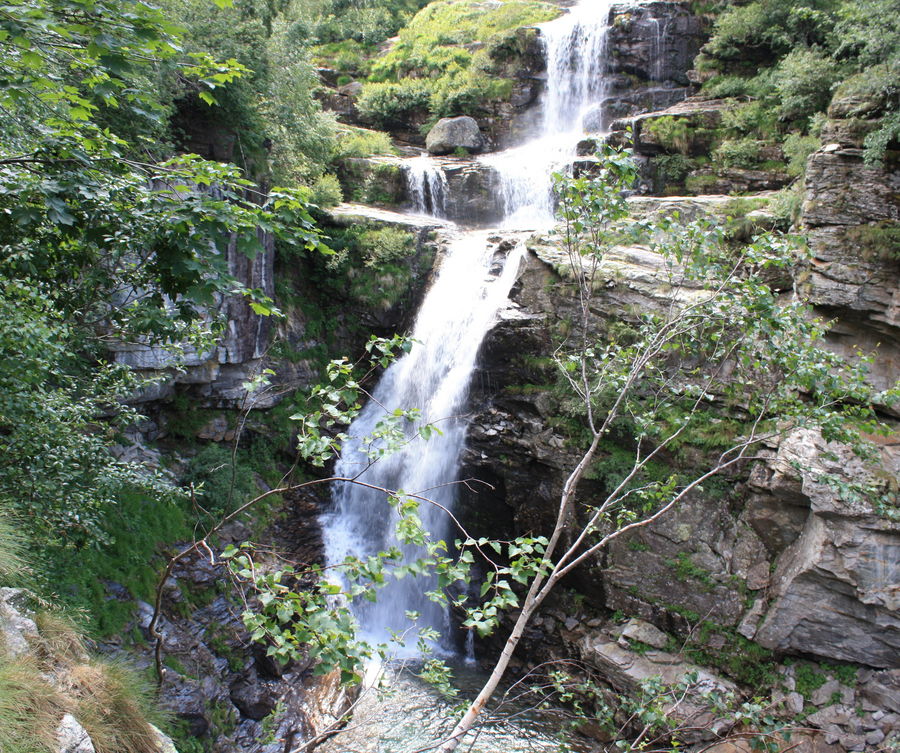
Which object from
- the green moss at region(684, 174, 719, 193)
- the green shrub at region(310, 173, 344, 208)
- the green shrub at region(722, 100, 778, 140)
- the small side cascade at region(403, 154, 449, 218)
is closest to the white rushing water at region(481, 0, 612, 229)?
→ the small side cascade at region(403, 154, 449, 218)

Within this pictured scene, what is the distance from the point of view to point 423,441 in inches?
496

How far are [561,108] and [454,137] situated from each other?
3.69 metres

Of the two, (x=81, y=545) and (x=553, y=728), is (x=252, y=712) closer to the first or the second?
(x=81, y=545)

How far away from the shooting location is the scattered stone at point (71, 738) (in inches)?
133

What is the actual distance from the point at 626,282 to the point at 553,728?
24.0 ft

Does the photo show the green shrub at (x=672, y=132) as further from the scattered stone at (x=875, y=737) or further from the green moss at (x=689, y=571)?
the scattered stone at (x=875, y=737)

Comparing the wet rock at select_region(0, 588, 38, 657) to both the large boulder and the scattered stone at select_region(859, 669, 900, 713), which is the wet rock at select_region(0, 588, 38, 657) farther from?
the large boulder

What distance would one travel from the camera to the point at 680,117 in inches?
569

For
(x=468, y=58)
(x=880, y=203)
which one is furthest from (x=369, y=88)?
(x=880, y=203)

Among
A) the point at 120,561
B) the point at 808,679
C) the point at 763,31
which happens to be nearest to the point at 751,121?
the point at 763,31

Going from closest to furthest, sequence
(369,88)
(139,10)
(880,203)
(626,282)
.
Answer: (139,10) → (880,203) → (626,282) → (369,88)

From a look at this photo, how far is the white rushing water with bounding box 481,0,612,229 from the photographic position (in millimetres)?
16219

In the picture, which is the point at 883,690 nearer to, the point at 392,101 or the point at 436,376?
the point at 436,376

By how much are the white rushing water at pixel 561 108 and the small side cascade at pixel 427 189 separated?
157cm
